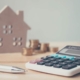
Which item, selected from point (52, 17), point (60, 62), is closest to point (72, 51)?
point (60, 62)

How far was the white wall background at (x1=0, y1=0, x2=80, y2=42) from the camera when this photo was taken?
1.16 metres

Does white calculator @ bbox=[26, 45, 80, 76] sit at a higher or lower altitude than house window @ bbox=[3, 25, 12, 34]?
lower

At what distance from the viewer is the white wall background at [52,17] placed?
1162 mm

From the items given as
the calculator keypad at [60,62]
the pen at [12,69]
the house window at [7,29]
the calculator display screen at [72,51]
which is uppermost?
the house window at [7,29]

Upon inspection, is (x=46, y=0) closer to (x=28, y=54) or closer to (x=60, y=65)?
(x=28, y=54)

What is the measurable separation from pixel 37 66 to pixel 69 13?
76 centimetres

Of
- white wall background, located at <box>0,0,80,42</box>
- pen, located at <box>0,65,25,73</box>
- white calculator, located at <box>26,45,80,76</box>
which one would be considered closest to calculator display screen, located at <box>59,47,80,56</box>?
white calculator, located at <box>26,45,80,76</box>

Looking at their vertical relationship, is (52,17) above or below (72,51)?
above

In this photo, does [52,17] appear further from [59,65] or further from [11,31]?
[59,65]

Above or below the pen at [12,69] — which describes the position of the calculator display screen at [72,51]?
above

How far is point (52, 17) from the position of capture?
1177 mm

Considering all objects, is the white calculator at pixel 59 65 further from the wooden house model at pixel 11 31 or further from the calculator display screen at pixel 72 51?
the wooden house model at pixel 11 31

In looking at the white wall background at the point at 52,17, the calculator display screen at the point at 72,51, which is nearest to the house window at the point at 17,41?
the calculator display screen at the point at 72,51

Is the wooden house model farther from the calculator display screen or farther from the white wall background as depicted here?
the white wall background
